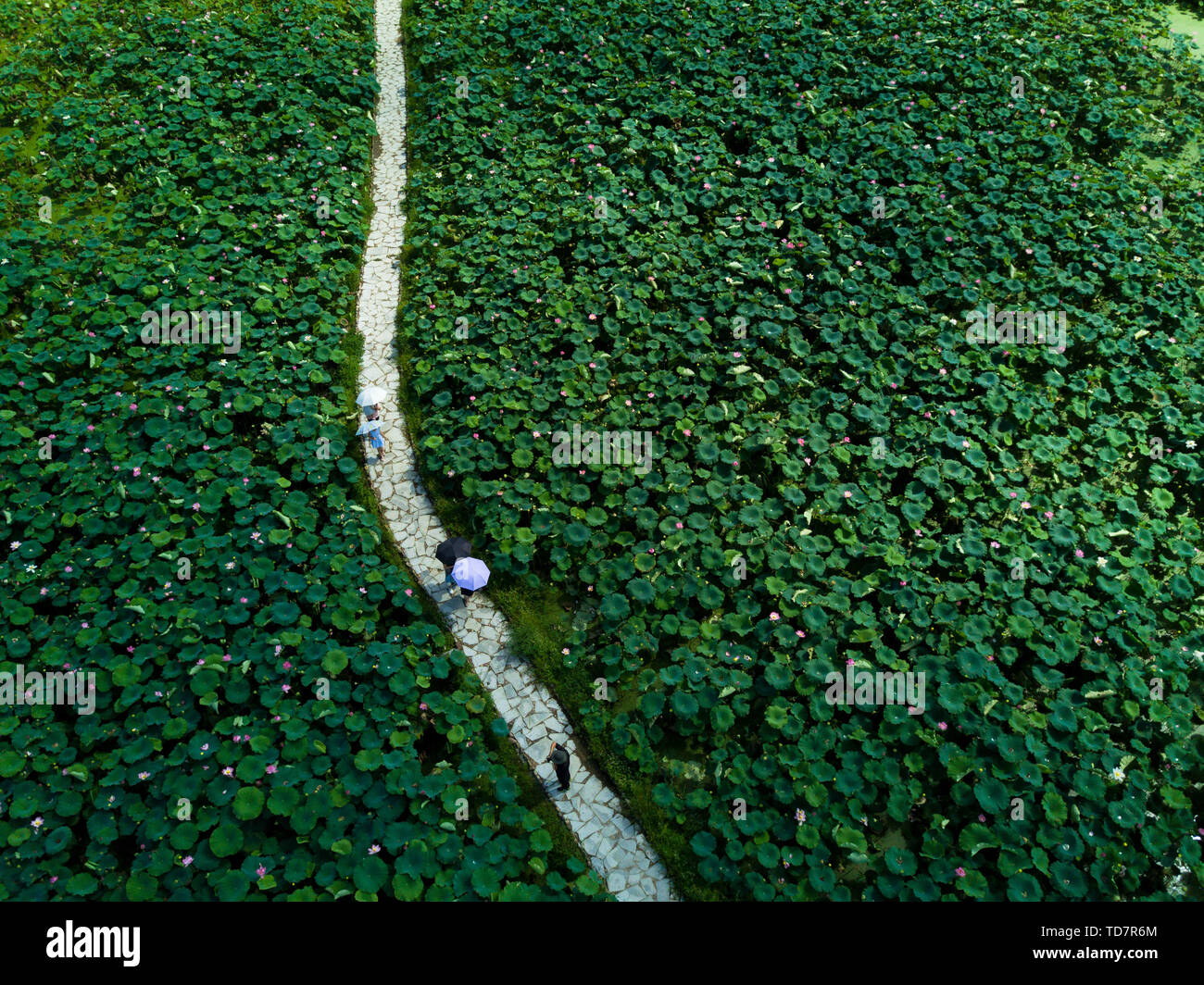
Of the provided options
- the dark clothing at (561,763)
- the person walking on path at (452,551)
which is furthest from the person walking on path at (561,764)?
the person walking on path at (452,551)

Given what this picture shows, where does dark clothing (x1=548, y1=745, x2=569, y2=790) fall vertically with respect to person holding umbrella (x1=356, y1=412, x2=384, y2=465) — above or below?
below

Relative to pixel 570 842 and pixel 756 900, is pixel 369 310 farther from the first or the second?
pixel 756 900

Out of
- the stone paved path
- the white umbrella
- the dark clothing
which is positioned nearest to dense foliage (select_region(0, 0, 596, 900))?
the stone paved path

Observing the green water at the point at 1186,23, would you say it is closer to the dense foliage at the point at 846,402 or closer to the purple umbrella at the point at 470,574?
the dense foliage at the point at 846,402

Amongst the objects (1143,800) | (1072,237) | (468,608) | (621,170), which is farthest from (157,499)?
(1072,237)

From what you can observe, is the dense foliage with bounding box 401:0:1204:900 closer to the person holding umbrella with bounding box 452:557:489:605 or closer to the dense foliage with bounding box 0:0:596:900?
the person holding umbrella with bounding box 452:557:489:605
